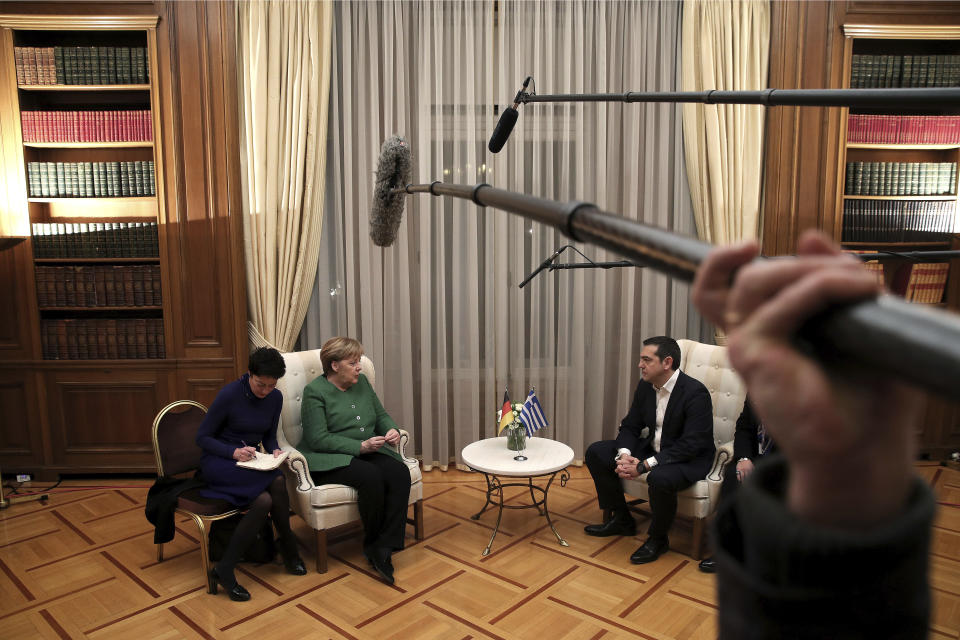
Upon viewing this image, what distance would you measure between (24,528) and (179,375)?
1196mm

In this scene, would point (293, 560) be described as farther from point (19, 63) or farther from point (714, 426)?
point (19, 63)

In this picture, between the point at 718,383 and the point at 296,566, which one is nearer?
the point at 296,566

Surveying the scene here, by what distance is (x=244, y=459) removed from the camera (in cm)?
338

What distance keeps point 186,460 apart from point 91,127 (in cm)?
235

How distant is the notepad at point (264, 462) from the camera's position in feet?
11.0

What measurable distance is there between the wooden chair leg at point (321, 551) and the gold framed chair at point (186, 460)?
41 centimetres

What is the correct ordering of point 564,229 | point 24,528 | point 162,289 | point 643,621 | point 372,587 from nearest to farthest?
point 564,229
point 643,621
point 372,587
point 24,528
point 162,289

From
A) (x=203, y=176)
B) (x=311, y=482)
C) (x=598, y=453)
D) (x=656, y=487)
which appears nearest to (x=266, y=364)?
(x=311, y=482)

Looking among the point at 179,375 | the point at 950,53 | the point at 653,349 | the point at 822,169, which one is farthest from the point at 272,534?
the point at 950,53

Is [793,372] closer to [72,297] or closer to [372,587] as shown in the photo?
[372,587]

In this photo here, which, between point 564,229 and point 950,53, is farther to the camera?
point 950,53

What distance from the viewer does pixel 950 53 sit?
4.92 m

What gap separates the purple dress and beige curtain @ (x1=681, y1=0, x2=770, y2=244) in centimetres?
308

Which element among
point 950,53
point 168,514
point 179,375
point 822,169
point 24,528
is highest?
point 950,53
